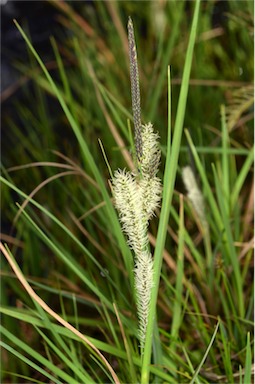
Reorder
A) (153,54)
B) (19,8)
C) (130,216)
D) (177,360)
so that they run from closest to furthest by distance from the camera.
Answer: (130,216) < (177,360) < (153,54) < (19,8)

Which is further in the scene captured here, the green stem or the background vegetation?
the background vegetation

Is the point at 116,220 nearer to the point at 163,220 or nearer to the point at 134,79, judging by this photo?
the point at 163,220

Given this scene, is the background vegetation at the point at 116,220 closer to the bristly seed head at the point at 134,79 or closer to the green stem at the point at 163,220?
the green stem at the point at 163,220

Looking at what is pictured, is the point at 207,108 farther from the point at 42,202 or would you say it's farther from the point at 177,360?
the point at 177,360

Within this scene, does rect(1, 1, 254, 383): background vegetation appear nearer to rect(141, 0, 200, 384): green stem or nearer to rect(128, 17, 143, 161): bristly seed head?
rect(141, 0, 200, 384): green stem

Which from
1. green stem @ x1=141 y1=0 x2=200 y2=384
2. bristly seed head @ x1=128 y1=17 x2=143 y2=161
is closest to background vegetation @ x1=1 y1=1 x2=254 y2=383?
green stem @ x1=141 y1=0 x2=200 y2=384

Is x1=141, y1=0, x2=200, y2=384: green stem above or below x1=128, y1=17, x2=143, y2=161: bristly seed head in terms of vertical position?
below

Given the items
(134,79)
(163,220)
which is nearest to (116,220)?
(163,220)

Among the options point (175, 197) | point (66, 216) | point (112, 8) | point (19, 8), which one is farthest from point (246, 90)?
point (19, 8)
